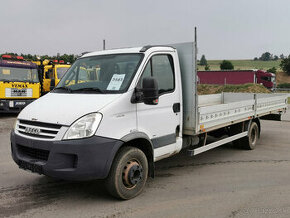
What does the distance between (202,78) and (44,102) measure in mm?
42606

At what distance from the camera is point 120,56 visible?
452 centimetres

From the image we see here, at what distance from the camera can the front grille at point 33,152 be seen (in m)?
3.70

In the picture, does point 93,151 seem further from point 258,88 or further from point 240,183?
point 258,88

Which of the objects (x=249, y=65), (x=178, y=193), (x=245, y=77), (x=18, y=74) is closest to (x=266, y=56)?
(x=249, y=65)

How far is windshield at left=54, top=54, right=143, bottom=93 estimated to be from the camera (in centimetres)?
412

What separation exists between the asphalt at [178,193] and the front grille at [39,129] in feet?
3.12

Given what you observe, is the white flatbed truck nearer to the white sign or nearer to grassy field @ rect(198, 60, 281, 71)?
the white sign

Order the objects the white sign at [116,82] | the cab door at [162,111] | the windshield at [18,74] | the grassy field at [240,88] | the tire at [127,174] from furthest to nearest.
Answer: the grassy field at [240,88] < the windshield at [18,74] < the cab door at [162,111] < the white sign at [116,82] < the tire at [127,174]

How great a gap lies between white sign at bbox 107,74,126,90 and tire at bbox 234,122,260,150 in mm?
4137

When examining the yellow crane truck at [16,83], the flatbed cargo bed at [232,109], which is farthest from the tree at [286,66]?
the yellow crane truck at [16,83]

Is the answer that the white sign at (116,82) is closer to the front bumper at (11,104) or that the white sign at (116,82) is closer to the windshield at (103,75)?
the windshield at (103,75)

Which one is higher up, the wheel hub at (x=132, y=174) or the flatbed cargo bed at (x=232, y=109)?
the flatbed cargo bed at (x=232, y=109)

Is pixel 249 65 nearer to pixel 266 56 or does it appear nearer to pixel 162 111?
pixel 266 56

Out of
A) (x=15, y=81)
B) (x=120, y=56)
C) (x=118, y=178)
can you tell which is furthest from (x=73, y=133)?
(x=15, y=81)
